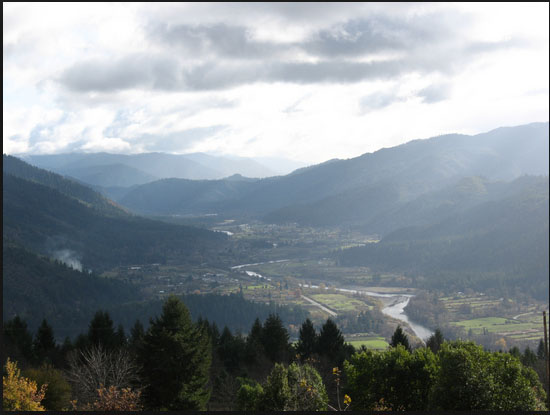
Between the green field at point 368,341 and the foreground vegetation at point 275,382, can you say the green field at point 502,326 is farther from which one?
the foreground vegetation at point 275,382

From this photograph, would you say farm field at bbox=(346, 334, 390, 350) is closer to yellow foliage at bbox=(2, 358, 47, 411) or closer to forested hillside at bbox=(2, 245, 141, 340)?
forested hillside at bbox=(2, 245, 141, 340)

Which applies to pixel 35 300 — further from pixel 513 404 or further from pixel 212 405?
pixel 513 404

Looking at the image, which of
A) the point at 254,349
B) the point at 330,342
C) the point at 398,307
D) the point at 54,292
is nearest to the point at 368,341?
the point at 398,307

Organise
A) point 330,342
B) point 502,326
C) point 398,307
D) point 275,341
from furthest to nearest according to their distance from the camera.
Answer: point 398,307 < point 502,326 < point 330,342 < point 275,341

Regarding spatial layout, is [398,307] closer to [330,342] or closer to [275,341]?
[330,342]

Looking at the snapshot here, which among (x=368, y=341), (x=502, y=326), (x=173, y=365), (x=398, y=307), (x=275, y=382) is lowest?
(x=502, y=326)

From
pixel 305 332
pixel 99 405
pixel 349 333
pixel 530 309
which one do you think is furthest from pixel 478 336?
pixel 99 405

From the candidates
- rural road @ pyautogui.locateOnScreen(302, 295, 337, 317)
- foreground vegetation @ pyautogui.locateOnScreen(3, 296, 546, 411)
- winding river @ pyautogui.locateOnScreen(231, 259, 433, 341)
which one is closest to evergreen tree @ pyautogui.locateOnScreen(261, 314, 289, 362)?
foreground vegetation @ pyautogui.locateOnScreen(3, 296, 546, 411)

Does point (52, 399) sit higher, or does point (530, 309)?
point (52, 399)
